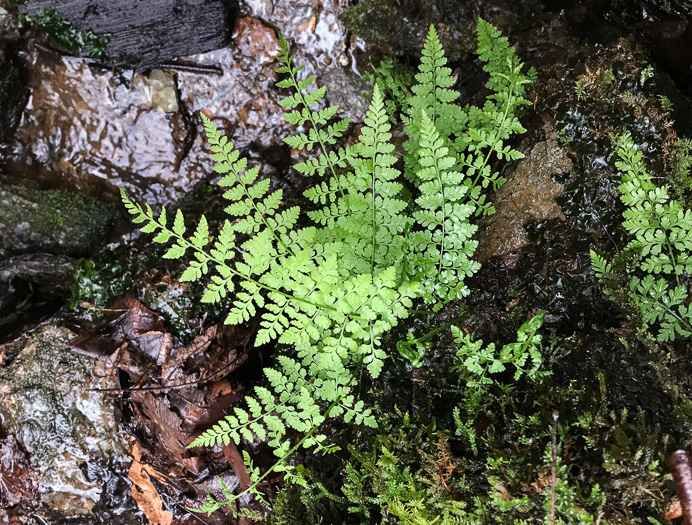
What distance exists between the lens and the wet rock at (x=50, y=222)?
4324 millimetres

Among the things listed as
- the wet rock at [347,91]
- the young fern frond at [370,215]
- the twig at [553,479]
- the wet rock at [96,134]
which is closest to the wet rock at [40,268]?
the wet rock at [96,134]

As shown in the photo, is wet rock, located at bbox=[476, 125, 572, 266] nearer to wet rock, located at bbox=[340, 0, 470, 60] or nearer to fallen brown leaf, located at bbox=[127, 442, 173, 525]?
wet rock, located at bbox=[340, 0, 470, 60]

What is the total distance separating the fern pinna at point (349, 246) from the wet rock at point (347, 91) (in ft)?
4.23

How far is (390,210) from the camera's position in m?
2.79

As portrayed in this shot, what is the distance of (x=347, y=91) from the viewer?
166 inches

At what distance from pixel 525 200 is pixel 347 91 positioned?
2.05m

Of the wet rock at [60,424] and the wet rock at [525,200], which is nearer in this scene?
the wet rock at [525,200]

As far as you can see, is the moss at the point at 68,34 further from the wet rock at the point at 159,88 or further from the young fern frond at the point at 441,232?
the young fern frond at the point at 441,232

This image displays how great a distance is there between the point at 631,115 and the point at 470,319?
4.99 feet

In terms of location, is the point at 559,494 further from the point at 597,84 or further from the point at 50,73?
the point at 50,73

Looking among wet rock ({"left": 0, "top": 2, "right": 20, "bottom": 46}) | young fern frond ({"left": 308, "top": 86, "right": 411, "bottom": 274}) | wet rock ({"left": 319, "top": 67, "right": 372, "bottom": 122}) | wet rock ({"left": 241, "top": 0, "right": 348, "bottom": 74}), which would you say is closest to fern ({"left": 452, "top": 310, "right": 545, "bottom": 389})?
young fern frond ({"left": 308, "top": 86, "right": 411, "bottom": 274})

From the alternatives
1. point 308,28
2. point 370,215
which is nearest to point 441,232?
point 370,215

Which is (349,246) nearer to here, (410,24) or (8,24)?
(410,24)

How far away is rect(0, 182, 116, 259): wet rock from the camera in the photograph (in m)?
4.32
